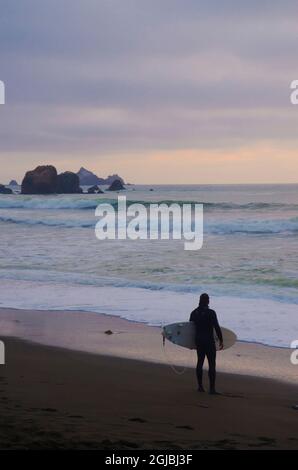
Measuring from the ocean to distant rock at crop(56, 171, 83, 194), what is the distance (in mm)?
48007

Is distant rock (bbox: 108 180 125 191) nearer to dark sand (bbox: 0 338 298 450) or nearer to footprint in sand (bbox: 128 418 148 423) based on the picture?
dark sand (bbox: 0 338 298 450)

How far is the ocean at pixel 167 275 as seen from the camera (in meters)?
14.7

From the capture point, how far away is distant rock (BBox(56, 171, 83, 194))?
87375 millimetres

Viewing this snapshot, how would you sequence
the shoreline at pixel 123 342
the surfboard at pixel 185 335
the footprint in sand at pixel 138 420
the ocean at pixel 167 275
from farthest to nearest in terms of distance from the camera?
1. the ocean at pixel 167 275
2. the shoreline at pixel 123 342
3. the surfboard at pixel 185 335
4. the footprint in sand at pixel 138 420

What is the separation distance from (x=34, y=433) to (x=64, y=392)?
2.33 m

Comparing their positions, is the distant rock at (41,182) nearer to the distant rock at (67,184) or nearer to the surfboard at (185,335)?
the distant rock at (67,184)

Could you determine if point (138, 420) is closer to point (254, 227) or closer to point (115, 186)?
point (254, 227)

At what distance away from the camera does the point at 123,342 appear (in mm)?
11953

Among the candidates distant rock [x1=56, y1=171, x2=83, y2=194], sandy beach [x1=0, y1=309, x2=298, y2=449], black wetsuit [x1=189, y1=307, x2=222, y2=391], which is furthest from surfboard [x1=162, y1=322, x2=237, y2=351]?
distant rock [x1=56, y1=171, x2=83, y2=194]

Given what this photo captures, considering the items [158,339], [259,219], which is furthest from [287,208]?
[158,339]

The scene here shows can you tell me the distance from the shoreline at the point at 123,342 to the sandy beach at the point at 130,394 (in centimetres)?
2

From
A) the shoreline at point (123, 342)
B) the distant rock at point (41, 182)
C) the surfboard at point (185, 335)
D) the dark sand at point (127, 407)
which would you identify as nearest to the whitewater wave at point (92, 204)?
the distant rock at point (41, 182)

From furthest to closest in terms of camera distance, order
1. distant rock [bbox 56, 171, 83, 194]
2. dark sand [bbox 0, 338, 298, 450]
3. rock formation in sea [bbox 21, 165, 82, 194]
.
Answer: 1. distant rock [bbox 56, 171, 83, 194]
2. rock formation in sea [bbox 21, 165, 82, 194]
3. dark sand [bbox 0, 338, 298, 450]

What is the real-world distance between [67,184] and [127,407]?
81373 mm
